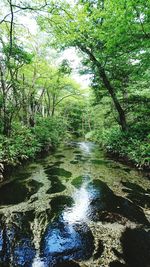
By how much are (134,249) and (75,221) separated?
1.63 metres

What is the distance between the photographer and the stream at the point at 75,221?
3760mm

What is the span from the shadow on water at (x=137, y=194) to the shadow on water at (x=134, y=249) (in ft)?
4.98

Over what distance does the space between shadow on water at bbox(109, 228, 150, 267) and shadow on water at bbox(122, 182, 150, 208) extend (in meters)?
1.52

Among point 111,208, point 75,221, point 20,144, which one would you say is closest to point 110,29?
point 20,144

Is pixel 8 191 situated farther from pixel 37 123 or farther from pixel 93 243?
pixel 37 123

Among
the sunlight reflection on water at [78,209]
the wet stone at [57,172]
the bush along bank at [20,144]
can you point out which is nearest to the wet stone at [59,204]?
the sunlight reflection on water at [78,209]

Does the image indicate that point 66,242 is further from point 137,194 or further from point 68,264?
point 137,194

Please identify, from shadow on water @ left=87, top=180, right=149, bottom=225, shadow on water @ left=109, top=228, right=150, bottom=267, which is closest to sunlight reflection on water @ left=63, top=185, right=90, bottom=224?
shadow on water @ left=87, top=180, right=149, bottom=225

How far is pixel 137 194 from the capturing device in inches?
265

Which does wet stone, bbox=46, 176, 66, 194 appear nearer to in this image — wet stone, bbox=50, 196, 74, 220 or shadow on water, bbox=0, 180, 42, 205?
shadow on water, bbox=0, 180, 42, 205

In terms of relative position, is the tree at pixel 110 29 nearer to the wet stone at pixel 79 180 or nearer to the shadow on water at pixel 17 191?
the wet stone at pixel 79 180

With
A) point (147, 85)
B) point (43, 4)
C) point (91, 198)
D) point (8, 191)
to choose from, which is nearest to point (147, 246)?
point (91, 198)

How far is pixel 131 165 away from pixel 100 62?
21.7 feet

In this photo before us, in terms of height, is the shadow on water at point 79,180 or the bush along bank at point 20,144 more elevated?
the bush along bank at point 20,144
